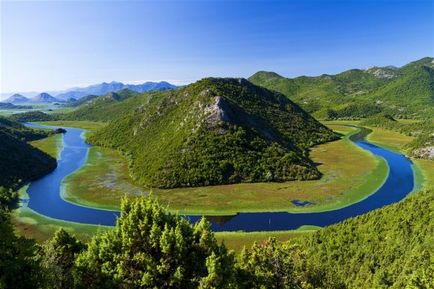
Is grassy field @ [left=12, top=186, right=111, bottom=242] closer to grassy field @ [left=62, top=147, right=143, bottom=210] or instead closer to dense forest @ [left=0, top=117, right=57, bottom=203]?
grassy field @ [left=62, top=147, right=143, bottom=210]

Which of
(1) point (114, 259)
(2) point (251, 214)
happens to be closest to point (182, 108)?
(2) point (251, 214)

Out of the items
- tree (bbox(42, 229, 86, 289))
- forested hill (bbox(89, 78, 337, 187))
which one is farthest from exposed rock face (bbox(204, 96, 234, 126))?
tree (bbox(42, 229, 86, 289))

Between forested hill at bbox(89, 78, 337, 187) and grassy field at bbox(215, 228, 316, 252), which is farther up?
forested hill at bbox(89, 78, 337, 187)

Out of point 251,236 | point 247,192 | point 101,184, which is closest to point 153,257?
point 251,236

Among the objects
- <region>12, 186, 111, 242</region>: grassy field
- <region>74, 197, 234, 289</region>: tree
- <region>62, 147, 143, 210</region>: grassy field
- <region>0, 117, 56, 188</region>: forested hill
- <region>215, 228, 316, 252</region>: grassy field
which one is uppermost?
<region>74, 197, 234, 289</region>: tree

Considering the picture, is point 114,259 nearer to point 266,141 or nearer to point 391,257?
point 391,257

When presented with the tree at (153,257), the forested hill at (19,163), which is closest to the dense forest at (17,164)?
the forested hill at (19,163)

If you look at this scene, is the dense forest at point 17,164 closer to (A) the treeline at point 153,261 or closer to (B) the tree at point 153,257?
(A) the treeline at point 153,261

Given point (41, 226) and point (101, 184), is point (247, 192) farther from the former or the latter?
point (41, 226)
